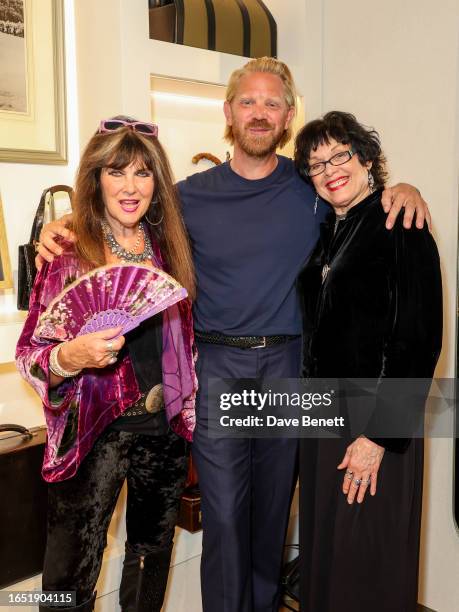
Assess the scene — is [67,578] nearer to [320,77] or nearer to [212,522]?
[212,522]

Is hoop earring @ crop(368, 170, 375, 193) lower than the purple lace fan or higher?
higher

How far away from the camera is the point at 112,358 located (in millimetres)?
1621

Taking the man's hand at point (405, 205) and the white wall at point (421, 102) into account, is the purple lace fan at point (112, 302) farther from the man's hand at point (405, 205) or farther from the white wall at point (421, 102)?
the white wall at point (421, 102)

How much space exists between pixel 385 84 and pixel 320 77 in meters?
0.33

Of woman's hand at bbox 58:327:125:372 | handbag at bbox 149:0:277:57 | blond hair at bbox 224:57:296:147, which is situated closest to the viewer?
woman's hand at bbox 58:327:125:372

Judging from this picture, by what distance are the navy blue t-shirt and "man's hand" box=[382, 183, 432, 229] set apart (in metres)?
0.34

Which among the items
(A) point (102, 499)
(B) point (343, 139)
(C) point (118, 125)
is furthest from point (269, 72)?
(A) point (102, 499)

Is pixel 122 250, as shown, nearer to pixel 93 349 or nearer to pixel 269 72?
pixel 93 349

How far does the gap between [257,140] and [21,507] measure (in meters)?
1.48

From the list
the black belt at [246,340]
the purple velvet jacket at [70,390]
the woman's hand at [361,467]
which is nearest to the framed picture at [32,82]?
the purple velvet jacket at [70,390]

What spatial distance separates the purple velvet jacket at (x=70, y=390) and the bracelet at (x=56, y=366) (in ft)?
0.06

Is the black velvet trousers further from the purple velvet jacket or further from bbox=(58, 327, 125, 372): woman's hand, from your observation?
bbox=(58, 327, 125, 372): woman's hand

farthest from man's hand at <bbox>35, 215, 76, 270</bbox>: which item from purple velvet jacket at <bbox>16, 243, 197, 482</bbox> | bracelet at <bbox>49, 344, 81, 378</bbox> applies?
bracelet at <bbox>49, 344, 81, 378</bbox>

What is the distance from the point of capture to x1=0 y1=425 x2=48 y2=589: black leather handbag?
2.18 metres
